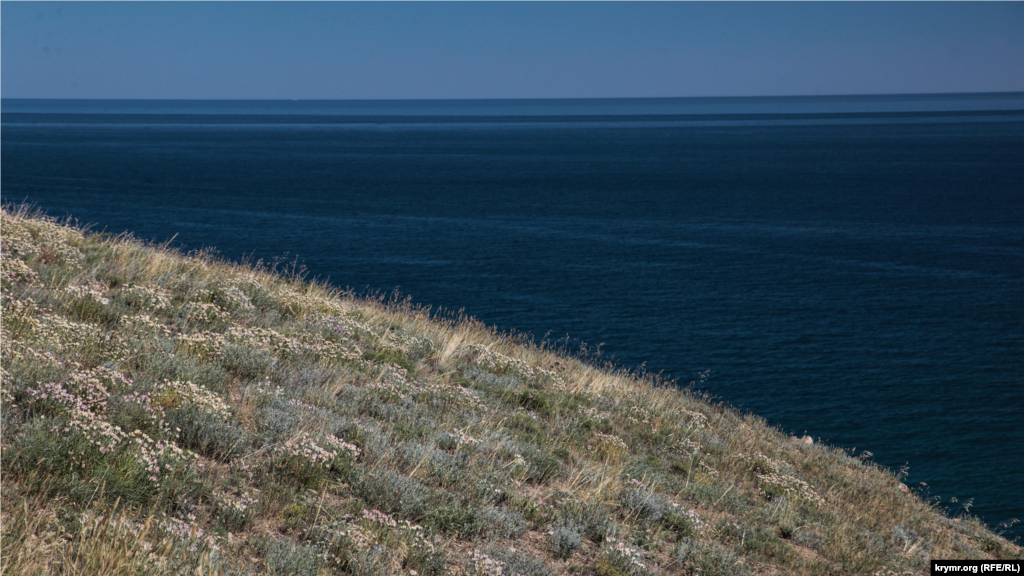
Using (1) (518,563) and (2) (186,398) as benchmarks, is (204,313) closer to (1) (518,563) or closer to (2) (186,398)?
(2) (186,398)

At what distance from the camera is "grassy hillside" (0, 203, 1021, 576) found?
17.6 ft

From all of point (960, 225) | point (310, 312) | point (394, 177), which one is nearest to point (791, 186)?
point (960, 225)

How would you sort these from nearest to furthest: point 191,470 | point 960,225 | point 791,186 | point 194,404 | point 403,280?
point 191,470 < point 194,404 < point 403,280 < point 960,225 < point 791,186

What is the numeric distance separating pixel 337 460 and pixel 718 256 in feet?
188

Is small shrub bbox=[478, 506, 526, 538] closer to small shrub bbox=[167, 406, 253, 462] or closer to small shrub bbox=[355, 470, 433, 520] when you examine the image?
small shrub bbox=[355, 470, 433, 520]

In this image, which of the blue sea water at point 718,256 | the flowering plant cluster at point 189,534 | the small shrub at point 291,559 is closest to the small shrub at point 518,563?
the small shrub at point 291,559

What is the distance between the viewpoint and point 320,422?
25.3 feet

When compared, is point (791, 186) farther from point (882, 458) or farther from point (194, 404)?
point (194, 404)

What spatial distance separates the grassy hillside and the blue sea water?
67.4 feet

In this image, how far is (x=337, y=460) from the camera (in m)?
6.83

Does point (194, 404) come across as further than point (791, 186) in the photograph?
No

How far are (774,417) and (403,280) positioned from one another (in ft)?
90.7

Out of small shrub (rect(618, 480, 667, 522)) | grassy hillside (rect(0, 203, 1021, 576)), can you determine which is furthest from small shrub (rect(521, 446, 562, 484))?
small shrub (rect(618, 480, 667, 522))

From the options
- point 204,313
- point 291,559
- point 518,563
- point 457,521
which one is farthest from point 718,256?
point 291,559
